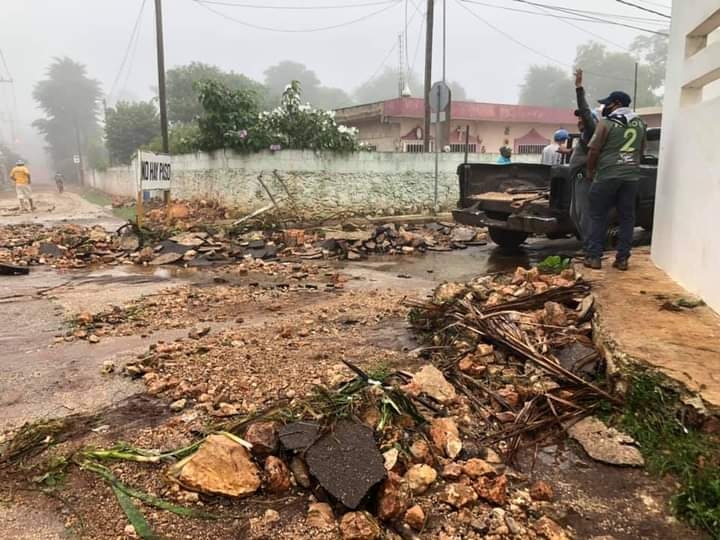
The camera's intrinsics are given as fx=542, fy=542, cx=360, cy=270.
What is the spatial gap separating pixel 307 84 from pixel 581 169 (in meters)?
107

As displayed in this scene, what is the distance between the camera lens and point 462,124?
2670cm

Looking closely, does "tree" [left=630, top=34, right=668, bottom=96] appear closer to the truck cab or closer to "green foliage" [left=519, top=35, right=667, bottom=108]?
"green foliage" [left=519, top=35, right=667, bottom=108]

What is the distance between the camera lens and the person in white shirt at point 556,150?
8297 millimetres

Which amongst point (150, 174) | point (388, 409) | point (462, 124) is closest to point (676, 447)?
point (388, 409)

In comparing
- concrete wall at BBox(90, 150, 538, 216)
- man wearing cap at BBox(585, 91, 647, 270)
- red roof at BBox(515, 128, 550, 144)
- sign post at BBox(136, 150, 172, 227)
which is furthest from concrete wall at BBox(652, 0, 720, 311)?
red roof at BBox(515, 128, 550, 144)

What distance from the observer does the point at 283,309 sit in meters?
5.50

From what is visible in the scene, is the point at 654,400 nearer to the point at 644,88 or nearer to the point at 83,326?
the point at 83,326

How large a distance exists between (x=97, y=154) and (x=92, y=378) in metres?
55.2

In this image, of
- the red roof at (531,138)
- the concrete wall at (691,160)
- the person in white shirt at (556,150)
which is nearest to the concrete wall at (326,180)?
the person in white shirt at (556,150)

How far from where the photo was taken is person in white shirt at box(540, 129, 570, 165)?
8.30 m

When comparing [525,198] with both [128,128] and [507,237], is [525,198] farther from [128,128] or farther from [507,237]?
[128,128]

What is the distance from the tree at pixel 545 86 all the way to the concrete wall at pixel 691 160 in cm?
6536

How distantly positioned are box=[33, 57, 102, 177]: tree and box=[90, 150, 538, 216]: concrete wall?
59239mm

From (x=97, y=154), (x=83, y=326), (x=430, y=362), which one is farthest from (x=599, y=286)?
(x=97, y=154)
